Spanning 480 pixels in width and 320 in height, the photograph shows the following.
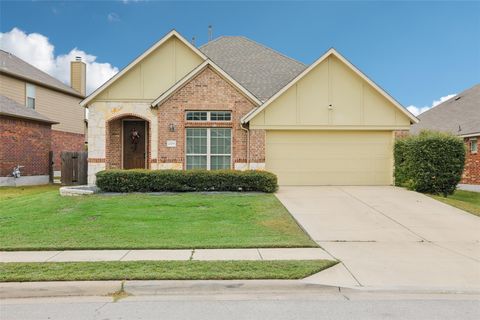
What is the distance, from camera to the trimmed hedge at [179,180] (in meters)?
13.4

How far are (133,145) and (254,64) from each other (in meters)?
8.19

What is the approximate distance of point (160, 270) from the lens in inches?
230

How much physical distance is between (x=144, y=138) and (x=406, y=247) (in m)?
12.6

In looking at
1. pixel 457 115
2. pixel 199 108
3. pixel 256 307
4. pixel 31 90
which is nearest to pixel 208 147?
pixel 199 108

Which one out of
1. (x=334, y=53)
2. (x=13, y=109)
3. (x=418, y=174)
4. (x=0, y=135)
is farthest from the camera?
(x=13, y=109)

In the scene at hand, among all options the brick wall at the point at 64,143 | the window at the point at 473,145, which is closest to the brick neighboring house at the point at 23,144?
the brick wall at the point at 64,143

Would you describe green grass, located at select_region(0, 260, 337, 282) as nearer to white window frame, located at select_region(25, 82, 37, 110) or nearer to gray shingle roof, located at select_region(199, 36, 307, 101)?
gray shingle roof, located at select_region(199, 36, 307, 101)

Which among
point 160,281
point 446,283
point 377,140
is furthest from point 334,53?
point 160,281

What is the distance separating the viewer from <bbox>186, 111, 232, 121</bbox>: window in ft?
52.8

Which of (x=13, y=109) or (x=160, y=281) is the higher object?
(x=13, y=109)

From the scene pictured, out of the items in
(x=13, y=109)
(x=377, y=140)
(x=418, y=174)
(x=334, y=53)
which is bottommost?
(x=418, y=174)

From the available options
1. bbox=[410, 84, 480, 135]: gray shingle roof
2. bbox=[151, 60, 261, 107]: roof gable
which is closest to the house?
bbox=[151, 60, 261, 107]: roof gable

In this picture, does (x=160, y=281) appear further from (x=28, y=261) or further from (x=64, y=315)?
(x=28, y=261)

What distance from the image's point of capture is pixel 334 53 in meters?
15.9
